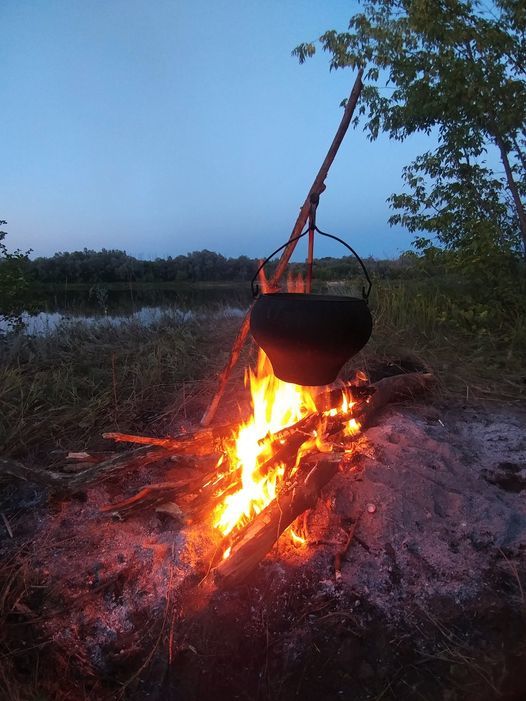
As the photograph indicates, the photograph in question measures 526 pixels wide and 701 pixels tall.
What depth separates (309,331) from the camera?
1.83 meters

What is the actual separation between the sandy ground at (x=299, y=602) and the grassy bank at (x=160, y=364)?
2.52 ft

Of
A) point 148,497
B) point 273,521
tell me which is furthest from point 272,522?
point 148,497

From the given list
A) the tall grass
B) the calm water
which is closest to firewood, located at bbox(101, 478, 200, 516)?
the tall grass

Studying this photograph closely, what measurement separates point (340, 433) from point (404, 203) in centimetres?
448

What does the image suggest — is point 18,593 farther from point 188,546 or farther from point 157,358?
point 157,358

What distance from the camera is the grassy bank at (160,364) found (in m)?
3.18

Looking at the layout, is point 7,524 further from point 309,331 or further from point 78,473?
point 309,331

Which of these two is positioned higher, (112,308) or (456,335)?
(112,308)

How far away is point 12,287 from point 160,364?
2.45 metres

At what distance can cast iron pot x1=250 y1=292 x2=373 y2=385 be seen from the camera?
5.98ft

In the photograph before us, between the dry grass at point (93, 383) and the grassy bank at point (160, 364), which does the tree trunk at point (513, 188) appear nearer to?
the grassy bank at point (160, 364)

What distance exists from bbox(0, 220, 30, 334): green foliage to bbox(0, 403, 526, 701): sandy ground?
3479 millimetres

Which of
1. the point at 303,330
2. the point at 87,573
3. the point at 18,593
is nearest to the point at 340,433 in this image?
the point at 303,330

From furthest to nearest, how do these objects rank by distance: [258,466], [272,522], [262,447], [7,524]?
[262,447], [258,466], [7,524], [272,522]
